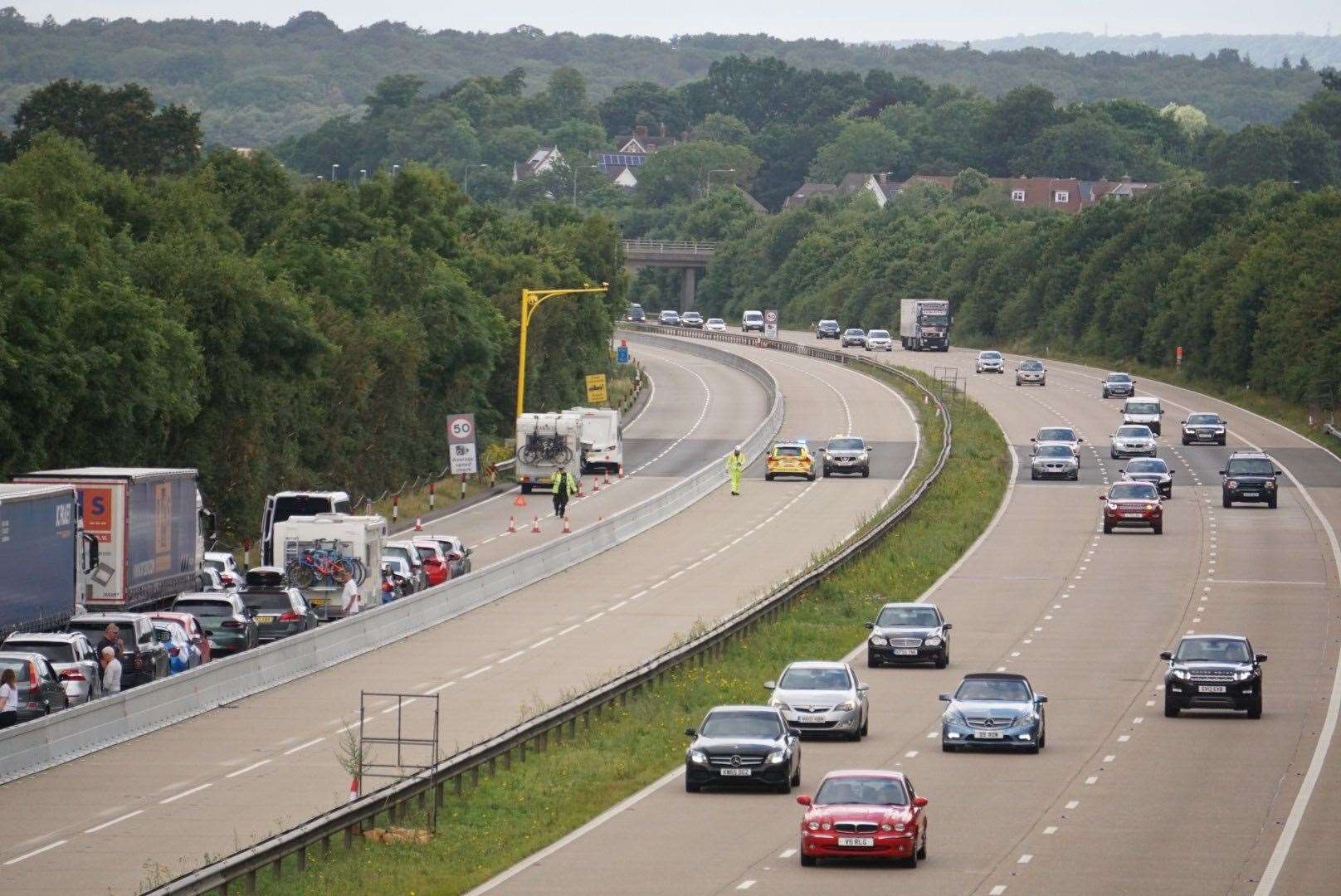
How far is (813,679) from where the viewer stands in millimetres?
37719

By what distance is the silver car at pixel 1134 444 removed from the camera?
92062 millimetres

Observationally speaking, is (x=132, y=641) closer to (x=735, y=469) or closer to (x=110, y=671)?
(x=110, y=671)

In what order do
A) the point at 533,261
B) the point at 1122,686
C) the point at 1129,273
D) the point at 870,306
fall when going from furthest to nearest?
the point at 870,306 → the point at 1129,273 → the point at 533,261 → the point at 1122,686

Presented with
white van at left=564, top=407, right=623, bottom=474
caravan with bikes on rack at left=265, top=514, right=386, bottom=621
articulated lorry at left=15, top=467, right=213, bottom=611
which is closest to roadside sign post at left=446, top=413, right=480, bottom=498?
white van at left=564, top=407, right=623, bottom=474

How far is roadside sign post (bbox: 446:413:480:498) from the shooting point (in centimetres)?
7244

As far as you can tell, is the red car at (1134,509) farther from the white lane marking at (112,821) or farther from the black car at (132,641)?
the white lane marking at (112,821)

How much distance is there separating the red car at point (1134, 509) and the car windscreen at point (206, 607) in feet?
109

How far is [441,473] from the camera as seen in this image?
8844cm

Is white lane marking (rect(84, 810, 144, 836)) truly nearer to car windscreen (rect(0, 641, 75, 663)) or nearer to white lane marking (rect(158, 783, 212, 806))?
white lane marking (rect(158, 783, 212, 806))

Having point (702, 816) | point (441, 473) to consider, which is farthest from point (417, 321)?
point (702, 816)

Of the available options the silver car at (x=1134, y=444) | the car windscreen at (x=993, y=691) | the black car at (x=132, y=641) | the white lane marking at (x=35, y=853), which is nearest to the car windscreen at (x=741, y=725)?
the car windscreen at (x=993, y=691)

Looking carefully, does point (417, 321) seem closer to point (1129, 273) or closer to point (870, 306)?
point (1129, 273)

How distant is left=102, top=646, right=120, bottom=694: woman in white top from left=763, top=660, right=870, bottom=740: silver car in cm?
1012

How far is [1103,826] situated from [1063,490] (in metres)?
54.6
